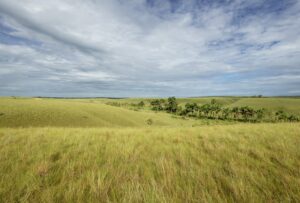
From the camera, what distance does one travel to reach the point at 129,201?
206 centimetres

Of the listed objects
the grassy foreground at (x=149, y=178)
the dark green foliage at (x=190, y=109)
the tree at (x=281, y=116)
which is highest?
the grassy foreground at (x=149, y=178)

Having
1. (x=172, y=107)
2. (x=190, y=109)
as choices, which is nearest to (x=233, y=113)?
(x=190, y=109)

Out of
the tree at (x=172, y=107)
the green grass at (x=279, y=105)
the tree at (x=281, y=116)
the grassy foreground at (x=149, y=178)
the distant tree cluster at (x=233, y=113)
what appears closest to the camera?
the grassy foreground at (x=149, y=178)

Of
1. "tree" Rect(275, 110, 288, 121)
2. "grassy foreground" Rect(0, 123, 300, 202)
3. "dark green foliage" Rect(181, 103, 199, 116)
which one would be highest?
"grassy foreground" Rect(0, 123, 300, 202)

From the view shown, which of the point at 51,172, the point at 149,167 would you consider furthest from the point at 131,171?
the point at 51,172

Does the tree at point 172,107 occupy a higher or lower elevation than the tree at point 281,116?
higher

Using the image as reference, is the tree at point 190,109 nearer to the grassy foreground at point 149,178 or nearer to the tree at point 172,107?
the tree at point 172,107

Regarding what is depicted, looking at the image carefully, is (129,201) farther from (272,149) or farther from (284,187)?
(272,149)

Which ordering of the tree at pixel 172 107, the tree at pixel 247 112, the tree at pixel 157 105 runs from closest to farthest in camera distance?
the tree at pixel 247 112, the tree at pixel 172 107, the tree at pixel 157 105

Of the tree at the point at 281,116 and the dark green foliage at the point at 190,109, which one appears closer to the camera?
the tree at the point at 281,116

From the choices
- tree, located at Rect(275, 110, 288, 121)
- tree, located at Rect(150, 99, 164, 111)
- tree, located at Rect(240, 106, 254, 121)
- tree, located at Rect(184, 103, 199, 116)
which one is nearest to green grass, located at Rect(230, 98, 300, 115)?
tree, located at Rect(275, 110, 288, 121)

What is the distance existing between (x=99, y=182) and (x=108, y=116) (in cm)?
4351

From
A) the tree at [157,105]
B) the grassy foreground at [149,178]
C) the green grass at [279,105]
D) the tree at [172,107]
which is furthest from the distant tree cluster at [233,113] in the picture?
the grassy foreground at [149,178]

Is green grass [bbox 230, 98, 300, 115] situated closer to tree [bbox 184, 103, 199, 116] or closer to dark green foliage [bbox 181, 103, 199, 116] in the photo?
dark green foliage [bbox 181, 103, 199, 116]
